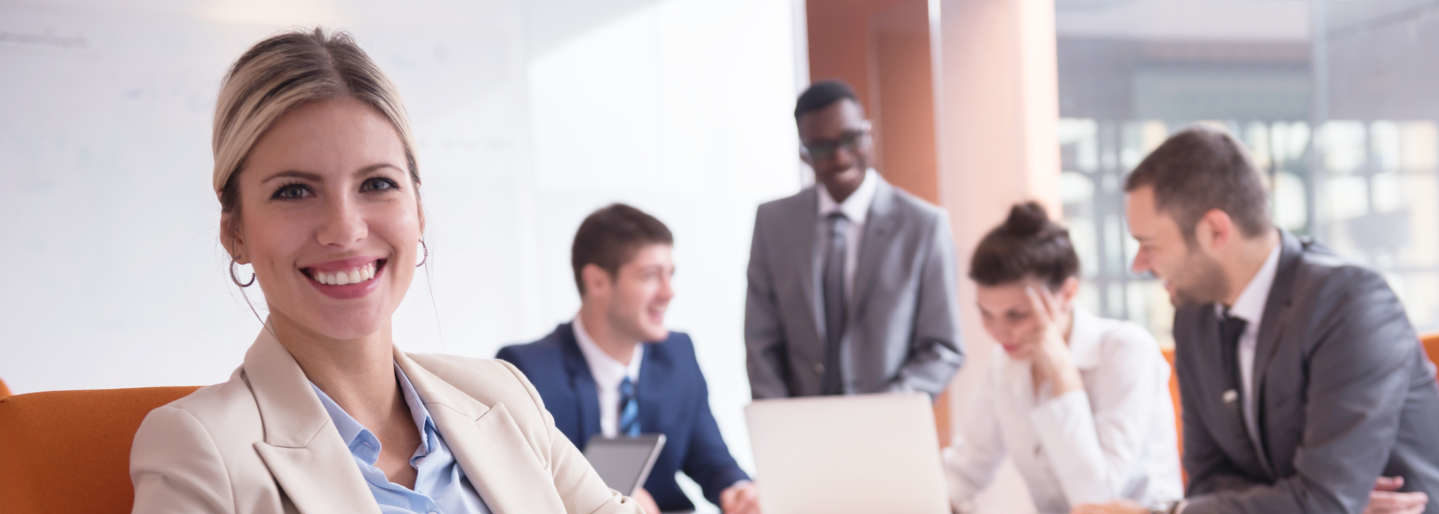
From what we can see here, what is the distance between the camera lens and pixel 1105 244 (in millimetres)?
7836

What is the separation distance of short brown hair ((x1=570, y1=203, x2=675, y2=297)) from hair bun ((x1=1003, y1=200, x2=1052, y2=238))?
957 mm

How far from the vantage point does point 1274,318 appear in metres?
2.29

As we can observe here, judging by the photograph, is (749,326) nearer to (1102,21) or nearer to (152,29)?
(152,29)

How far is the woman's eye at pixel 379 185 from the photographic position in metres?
1.30

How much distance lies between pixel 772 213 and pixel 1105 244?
16.4ft

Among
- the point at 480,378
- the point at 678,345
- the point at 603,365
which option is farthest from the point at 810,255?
the point at 480,378

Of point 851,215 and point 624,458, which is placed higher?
point 851,215

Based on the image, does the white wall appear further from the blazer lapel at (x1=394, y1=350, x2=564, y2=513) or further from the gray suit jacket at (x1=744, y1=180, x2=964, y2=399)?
the blazer lapel at (x1=394, y1=350, x2=564, y2=513)

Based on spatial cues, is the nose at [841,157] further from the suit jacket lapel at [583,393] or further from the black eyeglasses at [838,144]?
the suit jacket lapel at [583,393]

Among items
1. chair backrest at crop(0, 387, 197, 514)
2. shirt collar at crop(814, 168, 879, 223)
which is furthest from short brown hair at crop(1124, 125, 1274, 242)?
chair backrest at crop(0, 387, 197, 514)

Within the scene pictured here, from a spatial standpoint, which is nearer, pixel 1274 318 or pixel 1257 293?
pixel 1274 318

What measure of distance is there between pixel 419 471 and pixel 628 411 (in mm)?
1808

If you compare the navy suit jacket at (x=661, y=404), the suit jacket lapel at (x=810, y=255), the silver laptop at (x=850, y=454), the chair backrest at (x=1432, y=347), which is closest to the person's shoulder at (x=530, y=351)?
the navy suit jacket at (x=661, y=404)

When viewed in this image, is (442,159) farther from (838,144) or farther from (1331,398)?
(1331,398)
